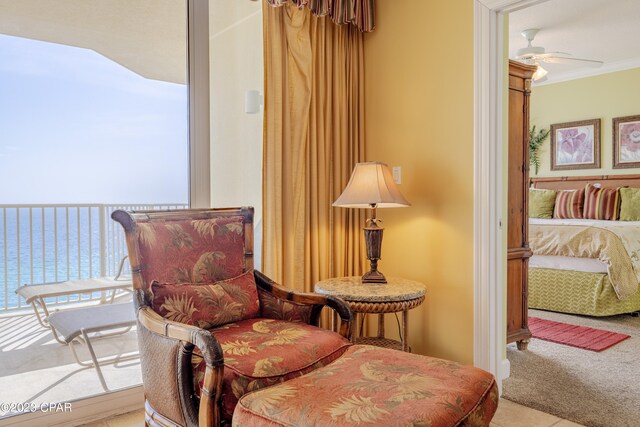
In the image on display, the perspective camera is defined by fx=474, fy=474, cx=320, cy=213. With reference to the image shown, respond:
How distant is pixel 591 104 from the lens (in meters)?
6.21

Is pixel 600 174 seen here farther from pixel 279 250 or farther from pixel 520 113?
pixel 279 250

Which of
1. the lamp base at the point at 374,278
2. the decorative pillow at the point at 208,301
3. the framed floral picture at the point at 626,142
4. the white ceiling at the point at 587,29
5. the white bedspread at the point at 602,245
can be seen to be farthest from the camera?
the framed floral picture at the point at 626,142

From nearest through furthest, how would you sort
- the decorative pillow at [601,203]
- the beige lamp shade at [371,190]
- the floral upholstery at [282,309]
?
the floral upholstery at [282,309] → the beige lamp shade at [371,190] → the decorative pillow at [601,203]

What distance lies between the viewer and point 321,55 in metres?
2.95

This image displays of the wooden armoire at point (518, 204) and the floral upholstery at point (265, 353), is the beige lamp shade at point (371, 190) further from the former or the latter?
the wooden armoire at point (518, 204)

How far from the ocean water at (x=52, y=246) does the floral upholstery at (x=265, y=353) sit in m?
0.89

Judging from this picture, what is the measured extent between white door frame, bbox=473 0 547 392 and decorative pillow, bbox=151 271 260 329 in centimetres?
123

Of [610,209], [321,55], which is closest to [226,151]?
[321,55]

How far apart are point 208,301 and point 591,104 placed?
240 inches

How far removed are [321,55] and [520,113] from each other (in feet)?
4.62

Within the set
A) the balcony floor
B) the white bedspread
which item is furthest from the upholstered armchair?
the white bedspread

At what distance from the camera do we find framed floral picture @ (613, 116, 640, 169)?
5.77 meters

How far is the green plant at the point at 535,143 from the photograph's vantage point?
6700mm

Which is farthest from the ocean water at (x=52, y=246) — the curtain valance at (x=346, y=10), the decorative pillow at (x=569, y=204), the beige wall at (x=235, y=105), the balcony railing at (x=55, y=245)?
the decorative pillow at (x=569, y=204)
